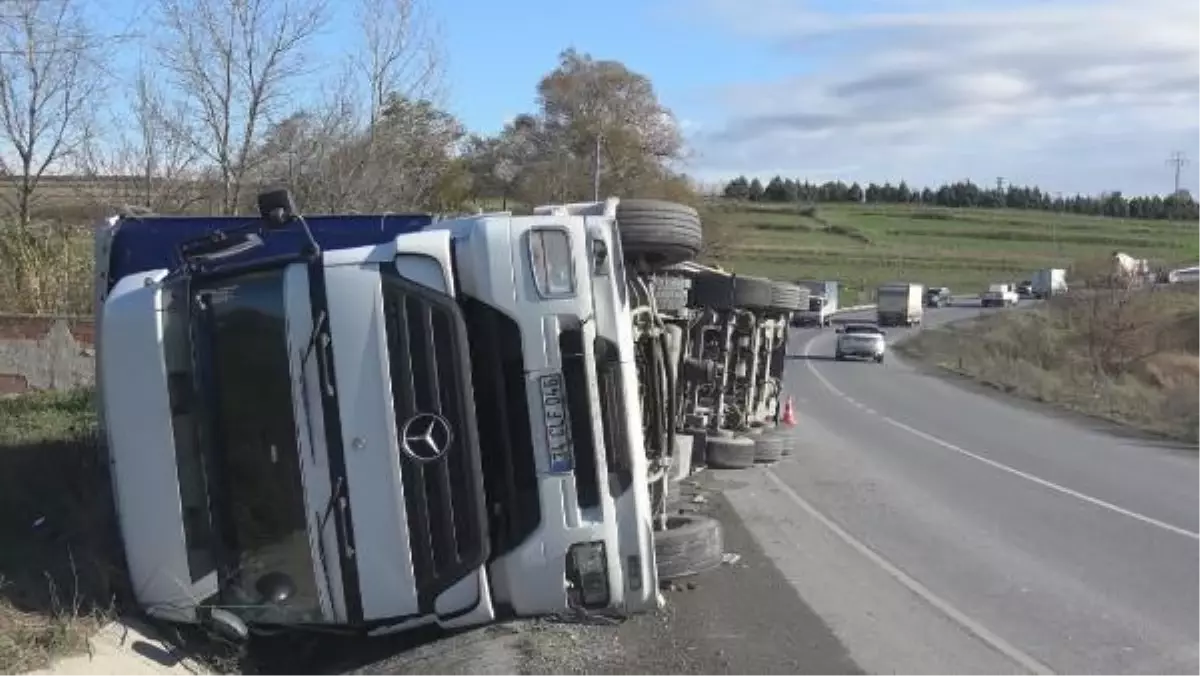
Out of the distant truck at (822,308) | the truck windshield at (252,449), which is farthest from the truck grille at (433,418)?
the distant truck at (822,308)

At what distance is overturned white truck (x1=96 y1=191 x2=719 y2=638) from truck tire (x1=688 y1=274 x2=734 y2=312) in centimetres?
883

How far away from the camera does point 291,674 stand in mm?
6742

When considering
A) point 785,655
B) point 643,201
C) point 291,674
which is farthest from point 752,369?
point 291,674

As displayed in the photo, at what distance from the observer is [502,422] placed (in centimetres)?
597

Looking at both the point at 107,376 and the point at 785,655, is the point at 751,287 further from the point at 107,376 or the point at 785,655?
the point at 107,376

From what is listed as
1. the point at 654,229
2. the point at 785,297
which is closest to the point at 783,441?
the point at 785,297

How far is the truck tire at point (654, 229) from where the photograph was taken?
9.08 m

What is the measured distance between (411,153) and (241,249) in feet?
54.3

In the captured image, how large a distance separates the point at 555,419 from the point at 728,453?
9054 millimetres

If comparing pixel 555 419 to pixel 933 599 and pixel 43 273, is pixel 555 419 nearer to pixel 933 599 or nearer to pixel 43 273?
pixel 933 599

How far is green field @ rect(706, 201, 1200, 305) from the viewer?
134625 mm

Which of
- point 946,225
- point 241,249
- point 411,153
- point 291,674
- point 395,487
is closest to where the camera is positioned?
point 395,487

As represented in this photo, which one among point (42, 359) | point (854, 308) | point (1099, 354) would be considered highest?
point (42, 359)

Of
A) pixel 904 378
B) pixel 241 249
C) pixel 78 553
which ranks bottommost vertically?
pixel 904 378
